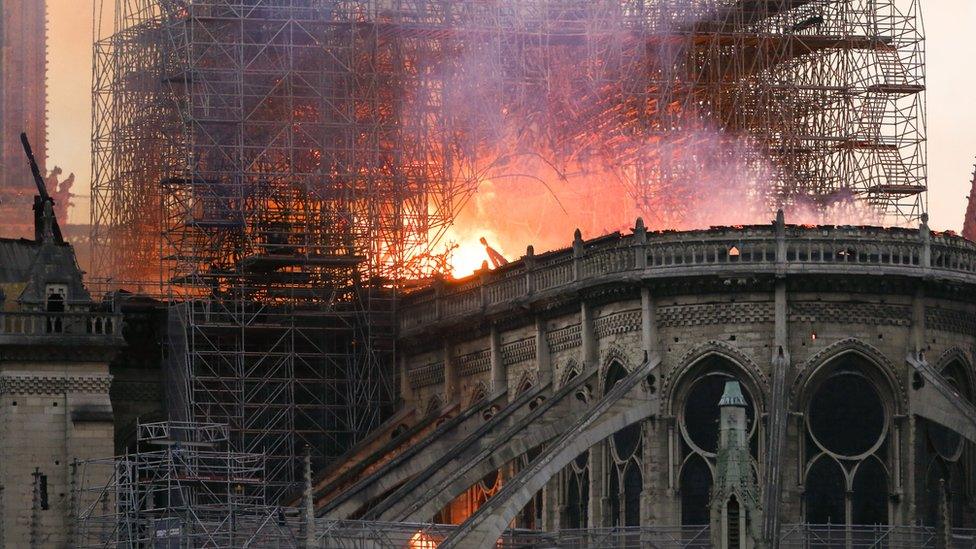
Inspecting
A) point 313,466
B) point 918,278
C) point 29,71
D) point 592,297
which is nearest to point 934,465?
point 918,278

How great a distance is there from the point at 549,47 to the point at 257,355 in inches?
521

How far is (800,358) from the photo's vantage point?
67.2 metres

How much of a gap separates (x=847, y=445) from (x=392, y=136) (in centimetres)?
2220

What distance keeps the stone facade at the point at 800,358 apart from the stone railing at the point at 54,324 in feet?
48.5

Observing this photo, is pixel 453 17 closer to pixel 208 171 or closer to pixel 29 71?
pixel 208 171

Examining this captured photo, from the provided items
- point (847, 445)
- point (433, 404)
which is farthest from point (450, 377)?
point (847, 445)

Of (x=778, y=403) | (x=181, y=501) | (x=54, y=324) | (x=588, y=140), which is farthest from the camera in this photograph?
(x=588, y=140)

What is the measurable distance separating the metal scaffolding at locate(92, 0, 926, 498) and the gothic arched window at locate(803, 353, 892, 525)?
18.3 meters

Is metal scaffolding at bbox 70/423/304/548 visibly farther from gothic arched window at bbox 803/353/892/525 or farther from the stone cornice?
gothic arched window at bbox 803/353/892/525

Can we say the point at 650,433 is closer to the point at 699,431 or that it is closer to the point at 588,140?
the point at 699,431

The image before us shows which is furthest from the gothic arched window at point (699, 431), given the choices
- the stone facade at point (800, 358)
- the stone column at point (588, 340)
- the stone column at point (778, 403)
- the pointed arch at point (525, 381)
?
the pointed arch at point (525, 381)

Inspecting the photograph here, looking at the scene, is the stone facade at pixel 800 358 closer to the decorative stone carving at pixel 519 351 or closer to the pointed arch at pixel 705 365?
the pointed arch at pixel 705 365

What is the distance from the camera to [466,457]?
72375 millimetres

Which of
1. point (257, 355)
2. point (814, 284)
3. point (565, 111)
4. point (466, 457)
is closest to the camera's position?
point (814, 284)
